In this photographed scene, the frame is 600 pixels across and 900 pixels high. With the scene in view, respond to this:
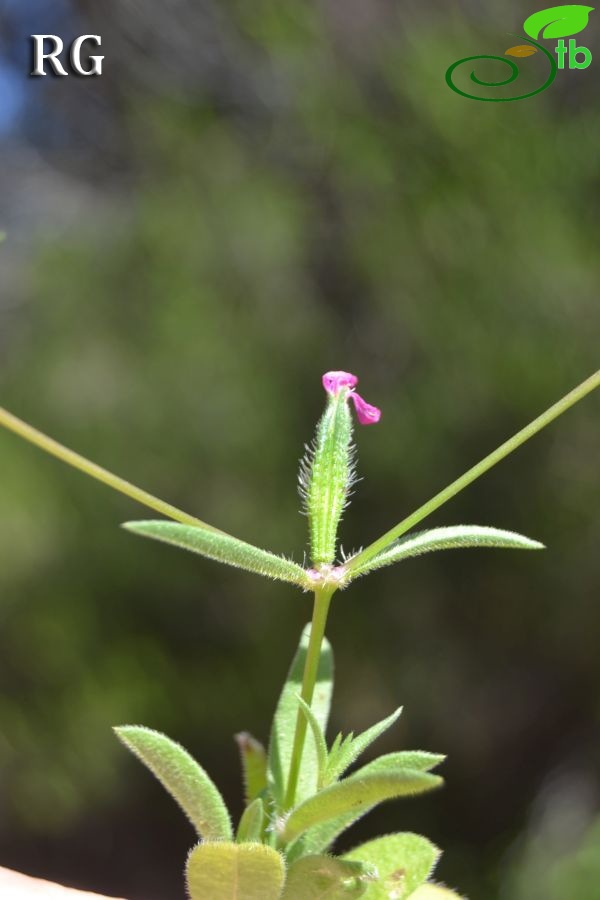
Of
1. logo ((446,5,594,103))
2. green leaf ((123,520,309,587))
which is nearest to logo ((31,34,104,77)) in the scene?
logo ((446,5,594,103))

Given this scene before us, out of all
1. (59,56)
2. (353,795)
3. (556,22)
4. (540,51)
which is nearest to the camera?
(353,795)

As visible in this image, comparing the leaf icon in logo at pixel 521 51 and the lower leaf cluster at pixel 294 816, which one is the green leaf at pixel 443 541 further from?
the leaf icon in logo at pixel 521 51

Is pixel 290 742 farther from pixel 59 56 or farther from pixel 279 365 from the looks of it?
pixel 59 56

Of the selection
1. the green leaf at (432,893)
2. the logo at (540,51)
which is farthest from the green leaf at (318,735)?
the logo at (540,51)

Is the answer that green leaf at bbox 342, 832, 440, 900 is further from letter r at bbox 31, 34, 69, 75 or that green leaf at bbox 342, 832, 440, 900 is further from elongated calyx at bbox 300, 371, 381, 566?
letter r at bbox 31, 34, 69, 75

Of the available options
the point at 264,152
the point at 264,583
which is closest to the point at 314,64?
the point at 264,152

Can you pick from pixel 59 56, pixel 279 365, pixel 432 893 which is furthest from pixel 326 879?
pixel 59 56
